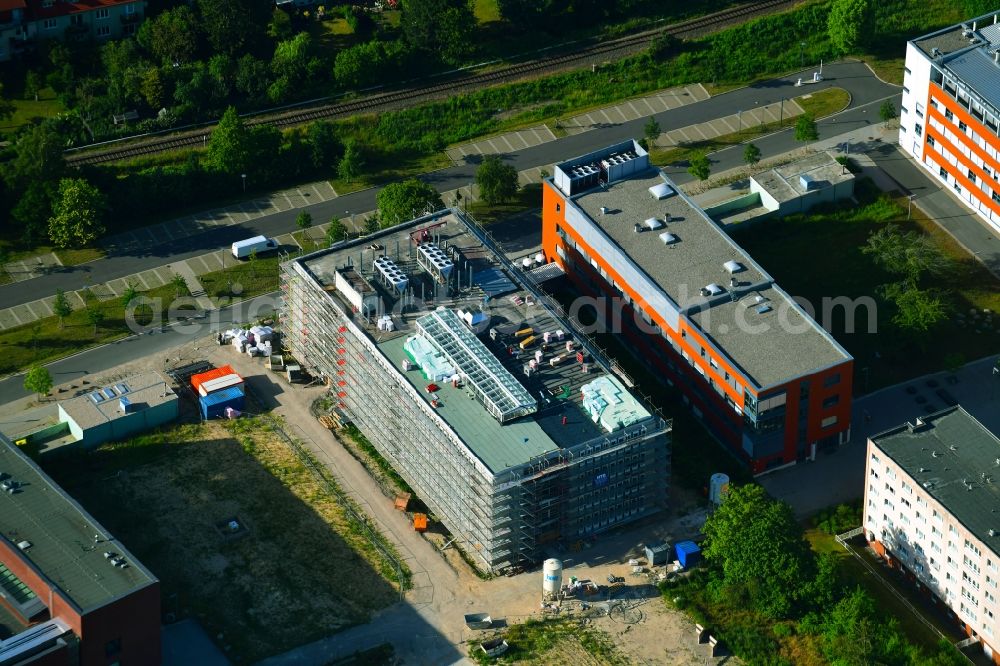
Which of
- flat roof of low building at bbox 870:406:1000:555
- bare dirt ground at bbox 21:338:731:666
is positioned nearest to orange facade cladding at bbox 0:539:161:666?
bare dirt ground at bbox 21:338:731:666

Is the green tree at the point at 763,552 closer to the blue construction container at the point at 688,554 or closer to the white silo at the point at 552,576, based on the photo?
the blue construction container at the point at 688,554

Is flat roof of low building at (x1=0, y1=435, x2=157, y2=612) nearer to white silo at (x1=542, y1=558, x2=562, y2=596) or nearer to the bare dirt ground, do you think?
the bare dirt ground

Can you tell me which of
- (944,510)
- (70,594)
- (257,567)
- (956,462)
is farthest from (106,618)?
(956,462)

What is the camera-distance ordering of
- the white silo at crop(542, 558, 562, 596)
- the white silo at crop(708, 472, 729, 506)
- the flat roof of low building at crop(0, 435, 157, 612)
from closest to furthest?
the flat roof of low building at crop(0, 435, 157, 612) < the white silo at crop(542, 558, 562, 596) < the white silo at crop(708, 472, 729, 506)

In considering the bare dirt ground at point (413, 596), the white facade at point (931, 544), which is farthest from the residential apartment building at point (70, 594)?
the white facade at point (931, 544)

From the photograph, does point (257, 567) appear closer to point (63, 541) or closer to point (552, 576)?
point (63, 541)

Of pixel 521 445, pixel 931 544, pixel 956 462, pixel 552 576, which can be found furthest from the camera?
pixel 521 445
